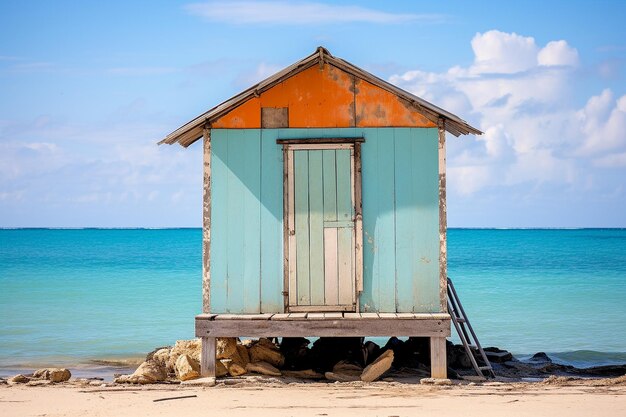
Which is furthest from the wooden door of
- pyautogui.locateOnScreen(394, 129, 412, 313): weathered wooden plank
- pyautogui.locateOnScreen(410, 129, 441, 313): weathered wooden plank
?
pyautogui.locateOnScreen(410, 129, 441, 313): weathered wooden plank

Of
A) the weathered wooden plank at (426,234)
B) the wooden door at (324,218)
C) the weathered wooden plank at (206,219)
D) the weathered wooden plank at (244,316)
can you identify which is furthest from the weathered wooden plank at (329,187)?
the weathered wooden plank at (206,219)

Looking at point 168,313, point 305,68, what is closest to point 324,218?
point 305,68

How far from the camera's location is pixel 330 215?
11.7 metres

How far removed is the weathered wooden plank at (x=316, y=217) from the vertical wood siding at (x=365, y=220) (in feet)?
0.63

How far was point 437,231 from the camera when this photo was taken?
11727 mm

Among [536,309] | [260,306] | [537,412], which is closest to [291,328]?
[260,306]

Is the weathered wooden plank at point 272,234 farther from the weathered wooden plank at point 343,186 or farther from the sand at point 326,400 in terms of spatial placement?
the sand at point 326,400

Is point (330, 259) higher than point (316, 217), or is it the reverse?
point (316, 217)

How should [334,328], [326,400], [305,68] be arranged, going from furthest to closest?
[305,68]
[334,328]
[326,400]

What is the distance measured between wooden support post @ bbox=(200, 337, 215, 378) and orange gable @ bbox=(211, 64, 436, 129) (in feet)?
9.58

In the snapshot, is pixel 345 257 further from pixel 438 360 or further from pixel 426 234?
pixel 438 360

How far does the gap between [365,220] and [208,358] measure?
282cm

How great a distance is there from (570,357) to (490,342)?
2.32m

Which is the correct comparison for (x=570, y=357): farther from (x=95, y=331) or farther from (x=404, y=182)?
(x=95, y=331)
